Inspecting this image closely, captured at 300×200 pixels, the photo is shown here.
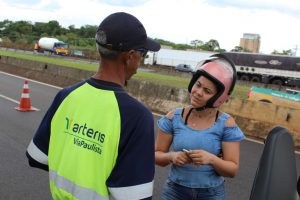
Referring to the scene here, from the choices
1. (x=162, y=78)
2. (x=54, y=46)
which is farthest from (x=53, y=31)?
(x=162, y=78)

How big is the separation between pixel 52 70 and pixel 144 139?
19.2 metres

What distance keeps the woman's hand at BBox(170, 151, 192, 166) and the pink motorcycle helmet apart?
1.15 feet

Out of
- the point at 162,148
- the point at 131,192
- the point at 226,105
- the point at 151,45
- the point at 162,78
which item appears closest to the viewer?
the point at 131,192

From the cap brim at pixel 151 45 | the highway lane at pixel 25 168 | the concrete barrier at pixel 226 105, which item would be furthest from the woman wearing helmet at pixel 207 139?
the concrete barrier at pixel 226 105

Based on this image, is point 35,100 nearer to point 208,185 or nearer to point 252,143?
point 252,143

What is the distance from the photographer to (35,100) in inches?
536

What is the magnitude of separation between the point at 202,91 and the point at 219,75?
0.15 meters

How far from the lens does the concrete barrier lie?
10.2 metres

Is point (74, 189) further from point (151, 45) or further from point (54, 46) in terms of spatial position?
point (54, 46)

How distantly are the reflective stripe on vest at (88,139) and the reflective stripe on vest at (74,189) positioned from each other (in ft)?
0.03

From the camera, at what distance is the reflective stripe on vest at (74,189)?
1.91 metres

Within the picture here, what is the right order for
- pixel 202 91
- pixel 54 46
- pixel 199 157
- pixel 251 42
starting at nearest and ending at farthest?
pixel 199 157 → pixel 202 91 → pixel 54 46 → pixel 251 42

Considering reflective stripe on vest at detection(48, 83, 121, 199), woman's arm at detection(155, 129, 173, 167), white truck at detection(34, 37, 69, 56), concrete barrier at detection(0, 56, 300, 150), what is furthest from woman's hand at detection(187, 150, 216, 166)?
white truck at detection(34, 37, 69, 56)

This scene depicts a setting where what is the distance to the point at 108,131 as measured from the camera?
1.87m
